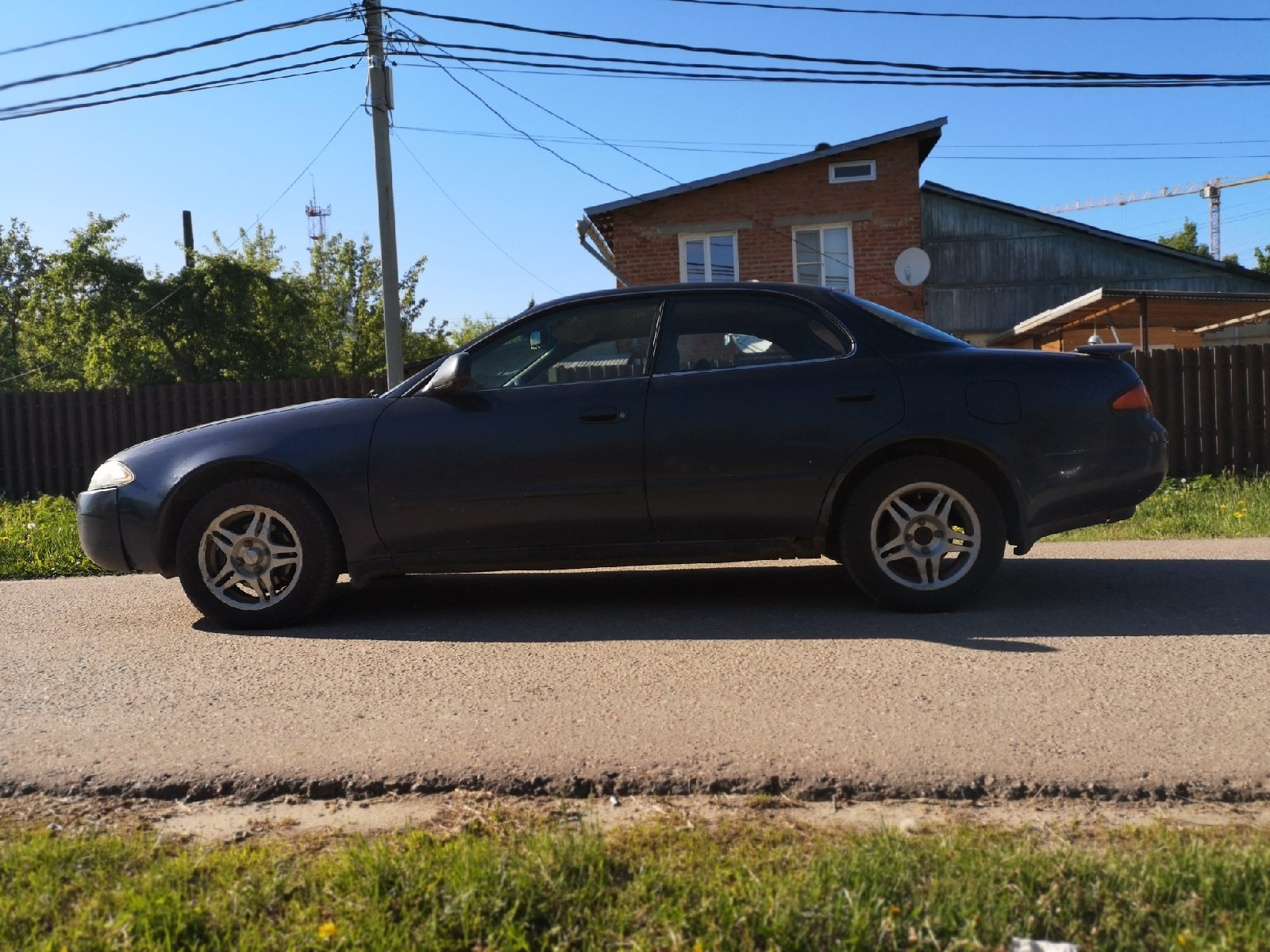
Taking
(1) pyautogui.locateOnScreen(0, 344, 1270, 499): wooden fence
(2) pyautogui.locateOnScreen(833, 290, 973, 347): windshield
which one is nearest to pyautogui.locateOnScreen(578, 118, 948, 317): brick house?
(1) pyautogui.locateOnScreen(0, 344, 1270, 499): wooden fence

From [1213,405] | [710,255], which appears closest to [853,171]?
[710,255]

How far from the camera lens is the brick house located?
19.1 meters

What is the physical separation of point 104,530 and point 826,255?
53.3 feet

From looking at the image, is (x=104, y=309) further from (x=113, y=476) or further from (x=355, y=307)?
(x=113, y=476)

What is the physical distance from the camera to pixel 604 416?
4883mm

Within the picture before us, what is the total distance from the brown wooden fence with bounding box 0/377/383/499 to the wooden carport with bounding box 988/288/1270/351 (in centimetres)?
1275

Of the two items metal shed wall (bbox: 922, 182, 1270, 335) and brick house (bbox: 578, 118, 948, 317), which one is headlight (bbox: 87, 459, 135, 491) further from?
metal shed wall (bbox: 922, 182, 1270, 335)

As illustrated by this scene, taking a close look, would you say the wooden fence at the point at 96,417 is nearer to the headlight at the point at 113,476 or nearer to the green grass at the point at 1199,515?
the headlight at the point at 113,476

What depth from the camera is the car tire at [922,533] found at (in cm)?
477

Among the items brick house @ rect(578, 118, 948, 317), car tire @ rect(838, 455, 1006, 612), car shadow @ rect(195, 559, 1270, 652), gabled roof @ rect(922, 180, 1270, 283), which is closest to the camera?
car shadow @ rect(195, 559, 1270, 652)

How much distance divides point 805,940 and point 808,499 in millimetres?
2960

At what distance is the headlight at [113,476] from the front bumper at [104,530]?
0.03 meters

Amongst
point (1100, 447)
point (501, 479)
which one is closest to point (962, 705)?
point (1100, 447)

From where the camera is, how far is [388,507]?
192 inches
